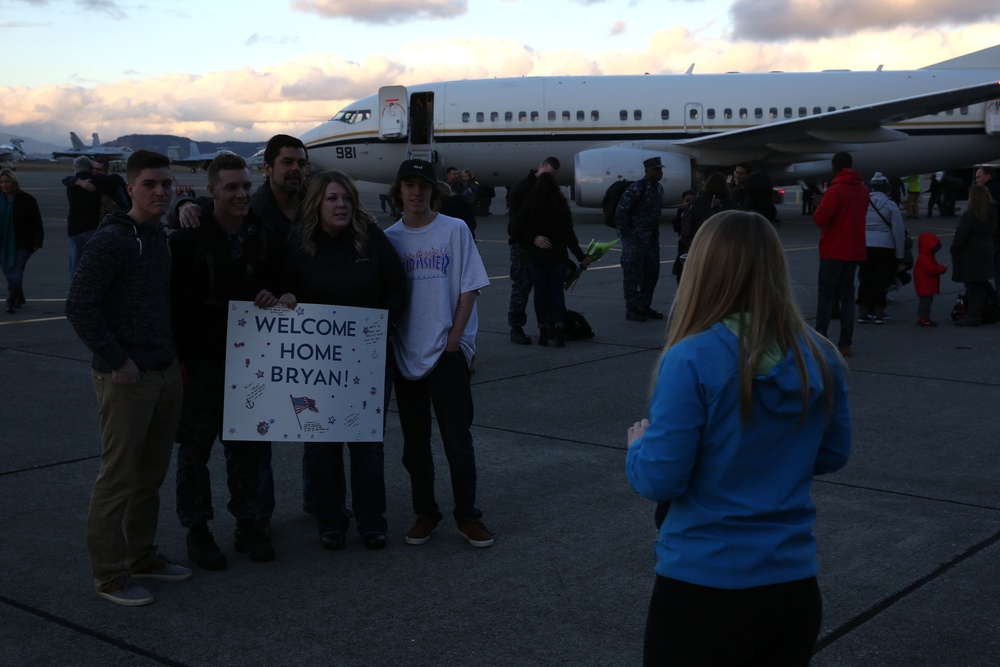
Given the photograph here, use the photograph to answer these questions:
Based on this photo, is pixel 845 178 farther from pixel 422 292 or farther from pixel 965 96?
pixel 965 96

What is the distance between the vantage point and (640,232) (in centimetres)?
1170

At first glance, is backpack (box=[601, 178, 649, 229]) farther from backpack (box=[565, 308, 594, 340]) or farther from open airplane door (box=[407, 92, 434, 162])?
open airplane door (box=[407, 92, 434, 162])

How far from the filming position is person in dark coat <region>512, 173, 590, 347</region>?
10.1 m

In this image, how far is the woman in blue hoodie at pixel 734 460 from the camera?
7.55 ft

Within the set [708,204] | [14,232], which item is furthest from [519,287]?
[14,232]

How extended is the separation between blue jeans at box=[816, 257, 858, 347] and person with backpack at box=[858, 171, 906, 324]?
1.77 m

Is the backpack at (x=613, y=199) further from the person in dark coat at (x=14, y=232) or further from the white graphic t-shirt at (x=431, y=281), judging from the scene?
the white graphic t-shirt at (x=431, y=281)

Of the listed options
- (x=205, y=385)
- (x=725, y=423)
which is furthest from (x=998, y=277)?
(x=725, y=423)

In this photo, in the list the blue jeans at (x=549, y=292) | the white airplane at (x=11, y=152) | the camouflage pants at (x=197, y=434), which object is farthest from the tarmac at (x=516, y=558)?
the white airplane at (x=11, y=152)

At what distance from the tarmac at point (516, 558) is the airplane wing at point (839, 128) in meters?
17.8

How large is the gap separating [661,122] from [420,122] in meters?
6.42

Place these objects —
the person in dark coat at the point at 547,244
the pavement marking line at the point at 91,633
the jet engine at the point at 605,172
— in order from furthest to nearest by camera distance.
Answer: the jet engine at the point at 605,172 < the person in dark coat at the point at 547,244 < the pavement marking line at the point at 91,633

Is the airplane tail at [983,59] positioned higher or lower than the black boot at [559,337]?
higher

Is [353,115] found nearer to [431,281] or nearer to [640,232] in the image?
[640,232]
